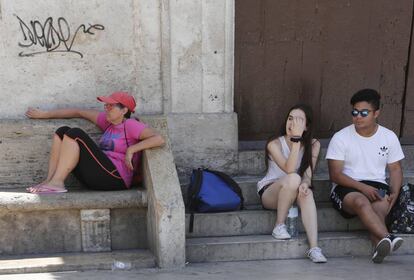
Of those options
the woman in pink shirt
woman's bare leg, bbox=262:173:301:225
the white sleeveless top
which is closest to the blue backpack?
the white sleeveless top

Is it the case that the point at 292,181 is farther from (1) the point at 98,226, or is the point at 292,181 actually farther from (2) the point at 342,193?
(1) the point at 98,226

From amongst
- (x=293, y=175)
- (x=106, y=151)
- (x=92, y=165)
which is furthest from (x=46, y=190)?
(x=293, y=175)

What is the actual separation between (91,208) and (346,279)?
204 centimetres

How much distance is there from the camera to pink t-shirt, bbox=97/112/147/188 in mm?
5203

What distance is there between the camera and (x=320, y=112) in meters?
6.35

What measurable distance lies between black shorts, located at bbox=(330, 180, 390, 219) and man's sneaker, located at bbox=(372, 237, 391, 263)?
430 mm

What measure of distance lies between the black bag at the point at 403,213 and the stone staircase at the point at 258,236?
9cm

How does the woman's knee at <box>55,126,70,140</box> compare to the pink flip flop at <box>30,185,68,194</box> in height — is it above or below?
above

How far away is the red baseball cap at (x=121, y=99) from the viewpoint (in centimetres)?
516

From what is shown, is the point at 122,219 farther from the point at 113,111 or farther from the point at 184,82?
the point at 184,82

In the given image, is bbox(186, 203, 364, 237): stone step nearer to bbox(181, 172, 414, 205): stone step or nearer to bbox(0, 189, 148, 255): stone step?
bbox(181, 172, 414, 205): stone step

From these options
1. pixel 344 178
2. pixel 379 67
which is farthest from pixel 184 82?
pixel 379 67

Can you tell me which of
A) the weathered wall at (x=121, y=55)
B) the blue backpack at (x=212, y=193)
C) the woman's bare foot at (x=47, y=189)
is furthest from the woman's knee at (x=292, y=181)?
the woman's bare foot at (x=47, y=189)

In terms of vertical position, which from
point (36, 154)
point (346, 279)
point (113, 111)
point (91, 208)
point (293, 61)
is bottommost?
point (346, 279)
